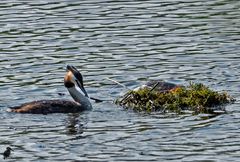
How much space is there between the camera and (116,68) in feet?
78.3

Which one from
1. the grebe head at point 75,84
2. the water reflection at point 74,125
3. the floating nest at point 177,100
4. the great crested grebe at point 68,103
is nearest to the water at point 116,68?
the water reflection at point 74,125

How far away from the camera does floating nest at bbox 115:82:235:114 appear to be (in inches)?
816

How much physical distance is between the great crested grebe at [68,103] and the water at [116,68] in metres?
0.19

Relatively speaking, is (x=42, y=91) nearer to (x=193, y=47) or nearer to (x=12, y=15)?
(x=193, y=47)

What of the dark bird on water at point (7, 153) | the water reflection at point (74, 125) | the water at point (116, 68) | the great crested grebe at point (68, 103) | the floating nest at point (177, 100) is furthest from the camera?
the floating nest at point (177, 100)

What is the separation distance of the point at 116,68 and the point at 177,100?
322 cm

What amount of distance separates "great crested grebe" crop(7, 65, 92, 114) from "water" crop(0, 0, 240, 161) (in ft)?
0.61

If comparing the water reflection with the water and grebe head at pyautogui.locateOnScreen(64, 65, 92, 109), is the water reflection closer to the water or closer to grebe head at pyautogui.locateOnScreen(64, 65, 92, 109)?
the water

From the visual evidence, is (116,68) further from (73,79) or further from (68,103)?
(68,103)

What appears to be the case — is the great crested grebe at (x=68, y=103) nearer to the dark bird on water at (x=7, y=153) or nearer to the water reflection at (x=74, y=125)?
the water reflection at (x=74, y=125)

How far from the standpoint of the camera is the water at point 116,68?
17.5m

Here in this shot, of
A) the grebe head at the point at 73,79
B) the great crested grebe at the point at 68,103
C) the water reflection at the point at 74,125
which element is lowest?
the water reflection at the point at 74,125

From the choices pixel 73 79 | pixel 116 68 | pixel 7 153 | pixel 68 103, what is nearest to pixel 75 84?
pixel 73 79

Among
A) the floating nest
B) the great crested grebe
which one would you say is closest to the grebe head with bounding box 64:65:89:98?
the great crested grebe
